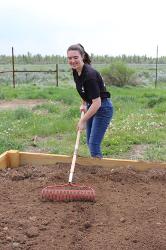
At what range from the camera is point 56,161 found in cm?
542

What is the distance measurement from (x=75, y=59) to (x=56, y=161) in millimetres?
1287

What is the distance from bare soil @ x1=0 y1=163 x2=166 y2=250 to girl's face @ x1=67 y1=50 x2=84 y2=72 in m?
1.12

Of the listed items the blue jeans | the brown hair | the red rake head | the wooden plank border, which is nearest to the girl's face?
the brown hair

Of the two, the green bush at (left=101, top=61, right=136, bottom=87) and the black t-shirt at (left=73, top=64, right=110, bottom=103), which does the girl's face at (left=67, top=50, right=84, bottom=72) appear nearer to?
the black t-shirt at (left=73, top=64, right=110, bottom=103)

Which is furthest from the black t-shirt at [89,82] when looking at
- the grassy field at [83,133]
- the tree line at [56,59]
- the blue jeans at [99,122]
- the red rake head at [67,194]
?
the tree line at [56,59]

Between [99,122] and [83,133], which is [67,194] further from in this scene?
[83,133]

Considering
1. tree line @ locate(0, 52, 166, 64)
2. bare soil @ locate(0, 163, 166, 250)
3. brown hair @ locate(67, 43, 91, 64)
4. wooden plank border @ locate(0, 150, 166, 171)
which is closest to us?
bare soil @ locate(0, 163, 166, 250)

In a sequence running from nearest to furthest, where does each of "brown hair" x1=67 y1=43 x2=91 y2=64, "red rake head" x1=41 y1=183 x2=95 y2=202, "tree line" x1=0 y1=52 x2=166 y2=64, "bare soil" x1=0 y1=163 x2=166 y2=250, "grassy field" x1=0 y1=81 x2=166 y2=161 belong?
"bare soil" x1=0 y1=163 x2=166 y2=250 < "red rake head" x1=41 y1=183 x2=95 y2=202 < "brown hair" x1=67 y1=43 x2=91 y2=64 < "grassy field" x1=0 y1=81 x2=166 y2=161 < "tree line" x1=0 y1=52 x2=166 y2=64

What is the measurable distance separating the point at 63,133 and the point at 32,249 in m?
5.66

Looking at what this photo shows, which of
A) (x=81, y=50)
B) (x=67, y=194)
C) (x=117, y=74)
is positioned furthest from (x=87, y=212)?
(x=117, y=74)

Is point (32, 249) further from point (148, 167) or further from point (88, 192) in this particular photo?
point (148, 167)

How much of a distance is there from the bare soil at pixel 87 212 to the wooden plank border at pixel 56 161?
0.10 m

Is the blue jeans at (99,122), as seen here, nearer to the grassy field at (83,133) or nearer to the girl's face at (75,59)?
the girl's face at (75,59)

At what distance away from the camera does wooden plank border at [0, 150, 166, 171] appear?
5.26 m
